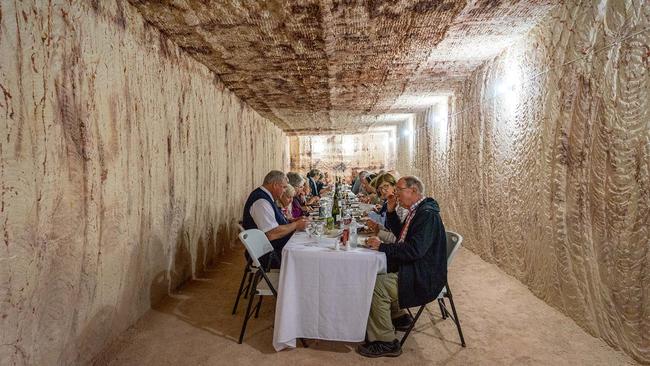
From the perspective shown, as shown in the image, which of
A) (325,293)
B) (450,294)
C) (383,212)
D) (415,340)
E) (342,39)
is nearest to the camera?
(325,293)

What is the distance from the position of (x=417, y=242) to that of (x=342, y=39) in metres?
2.41

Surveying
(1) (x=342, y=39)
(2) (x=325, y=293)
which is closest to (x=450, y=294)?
(2) (x=325, y=293)

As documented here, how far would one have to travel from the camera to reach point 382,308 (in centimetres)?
270

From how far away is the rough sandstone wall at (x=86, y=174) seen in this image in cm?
197

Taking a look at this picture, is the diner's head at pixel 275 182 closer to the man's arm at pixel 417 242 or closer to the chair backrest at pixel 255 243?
the chair backrest at pixel 255 243

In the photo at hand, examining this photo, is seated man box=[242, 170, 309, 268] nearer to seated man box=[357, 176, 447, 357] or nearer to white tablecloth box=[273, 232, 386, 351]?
white tablecloth box=[273, 232, 386, 351]

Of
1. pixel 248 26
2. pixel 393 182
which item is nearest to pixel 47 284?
pixel 248 26

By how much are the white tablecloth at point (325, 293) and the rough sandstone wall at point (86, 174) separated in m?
1.40

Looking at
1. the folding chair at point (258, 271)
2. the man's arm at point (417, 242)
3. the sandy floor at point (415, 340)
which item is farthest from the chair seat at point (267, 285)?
the man's arm at point (417, 242)

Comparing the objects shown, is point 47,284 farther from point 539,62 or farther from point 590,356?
point 539,62

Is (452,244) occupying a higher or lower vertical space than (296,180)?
lower

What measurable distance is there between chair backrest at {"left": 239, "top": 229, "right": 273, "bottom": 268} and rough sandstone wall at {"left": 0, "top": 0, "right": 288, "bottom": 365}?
3.52 feet

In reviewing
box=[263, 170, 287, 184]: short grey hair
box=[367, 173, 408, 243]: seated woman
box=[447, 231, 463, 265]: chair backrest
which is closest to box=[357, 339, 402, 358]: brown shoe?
box=[447, 231, 463, 265]: chair backrest

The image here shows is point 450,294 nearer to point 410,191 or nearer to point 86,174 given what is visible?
point 410,191
